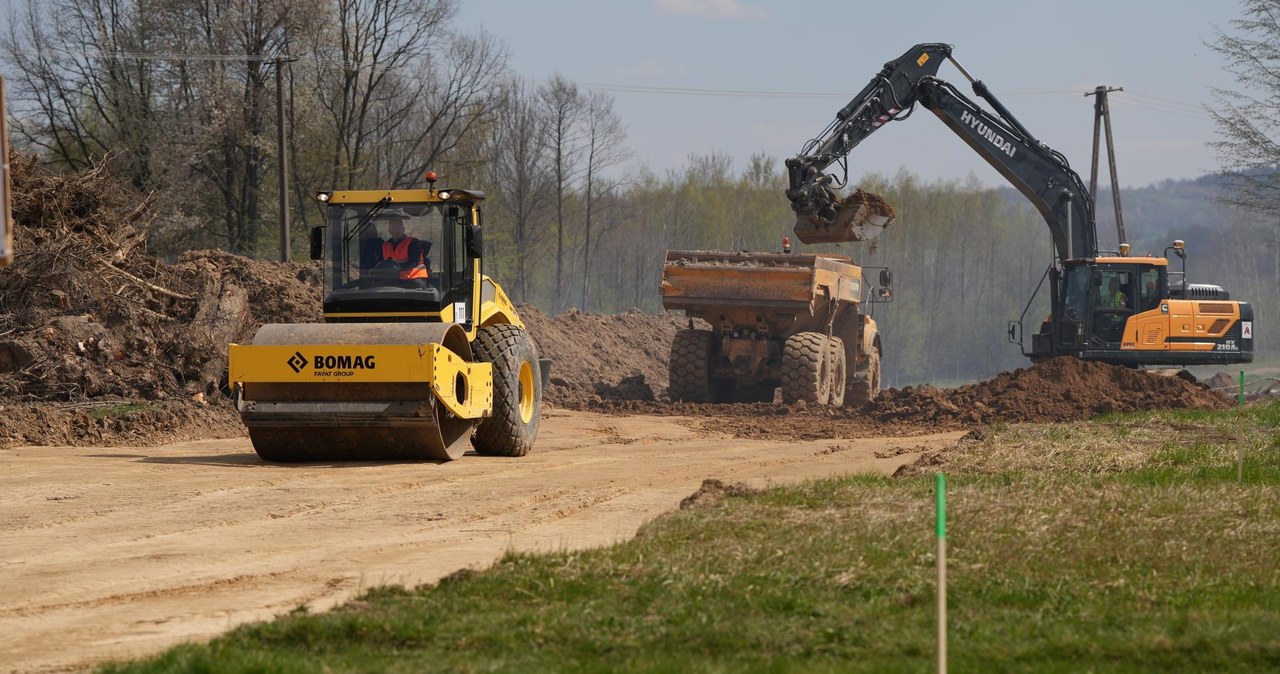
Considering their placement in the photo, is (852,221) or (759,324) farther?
(759,324)

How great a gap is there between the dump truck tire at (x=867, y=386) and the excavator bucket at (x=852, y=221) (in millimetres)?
4786

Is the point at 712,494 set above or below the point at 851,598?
above

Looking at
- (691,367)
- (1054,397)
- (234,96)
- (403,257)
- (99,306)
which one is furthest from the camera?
(234,96)

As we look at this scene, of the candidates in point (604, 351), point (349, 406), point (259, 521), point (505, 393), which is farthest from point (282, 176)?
point (259, 521)

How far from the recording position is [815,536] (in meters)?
8.88

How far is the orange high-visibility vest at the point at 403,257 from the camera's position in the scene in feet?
50.3

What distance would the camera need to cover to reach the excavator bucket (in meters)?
24.2

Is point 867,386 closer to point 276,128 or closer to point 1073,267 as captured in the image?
point 1073,267

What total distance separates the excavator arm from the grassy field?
13999 millimetres

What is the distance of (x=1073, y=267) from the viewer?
2598 centimetres

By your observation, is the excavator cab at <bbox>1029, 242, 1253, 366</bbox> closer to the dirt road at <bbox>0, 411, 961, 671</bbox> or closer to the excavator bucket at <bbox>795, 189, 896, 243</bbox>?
the excavator bucket at <bbox>795, 189, 896, 243</bbox>

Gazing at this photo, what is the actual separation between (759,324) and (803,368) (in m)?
1.48

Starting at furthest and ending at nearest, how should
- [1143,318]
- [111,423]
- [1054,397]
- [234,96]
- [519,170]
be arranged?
1. [519,170]
2. [234,96]
3. [1143,318]
4. [1054,397]
5. [111,423]

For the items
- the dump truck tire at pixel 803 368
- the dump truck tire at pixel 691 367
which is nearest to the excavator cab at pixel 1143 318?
the dump truck tire at pixel 803 368
